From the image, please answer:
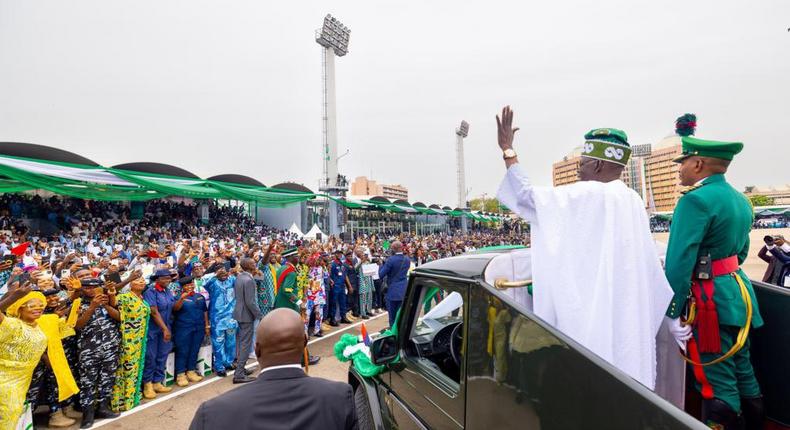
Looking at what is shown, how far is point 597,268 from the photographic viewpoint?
5.71 ft

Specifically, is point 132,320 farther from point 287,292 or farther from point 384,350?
point 384,350

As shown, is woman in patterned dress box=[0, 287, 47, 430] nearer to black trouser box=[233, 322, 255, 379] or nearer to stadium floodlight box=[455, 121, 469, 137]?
black trouser box=[233, 322, 255, 379]

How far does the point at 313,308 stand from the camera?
830cm

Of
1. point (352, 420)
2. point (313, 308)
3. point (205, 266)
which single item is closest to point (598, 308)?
point (352, 420)

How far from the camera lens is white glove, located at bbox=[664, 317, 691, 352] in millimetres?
1910

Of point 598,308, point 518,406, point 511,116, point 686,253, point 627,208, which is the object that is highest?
point 511,116

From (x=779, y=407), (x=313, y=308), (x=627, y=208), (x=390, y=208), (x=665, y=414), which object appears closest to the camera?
(x=665, y=414)

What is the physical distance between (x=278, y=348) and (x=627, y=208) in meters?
1.58

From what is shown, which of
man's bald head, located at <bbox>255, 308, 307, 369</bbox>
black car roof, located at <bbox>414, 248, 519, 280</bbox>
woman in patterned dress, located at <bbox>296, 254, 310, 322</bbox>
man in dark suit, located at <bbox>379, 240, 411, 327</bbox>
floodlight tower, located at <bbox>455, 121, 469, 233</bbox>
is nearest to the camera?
man's bald head, located at <bbox>255, 308, 307, 369</bbox>

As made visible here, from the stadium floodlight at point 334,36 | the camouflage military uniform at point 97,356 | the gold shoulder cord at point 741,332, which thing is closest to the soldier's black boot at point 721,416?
the gold shoulder cord at point 741,332

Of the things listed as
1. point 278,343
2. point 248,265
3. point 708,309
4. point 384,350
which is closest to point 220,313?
point 248,265

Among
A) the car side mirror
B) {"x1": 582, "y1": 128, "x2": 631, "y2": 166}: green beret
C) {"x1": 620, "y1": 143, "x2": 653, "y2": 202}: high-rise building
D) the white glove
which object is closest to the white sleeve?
{"x1": 582, "y1": 128, "x2": 631, "y2": 166}: green beret

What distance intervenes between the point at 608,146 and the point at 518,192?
0.56 m

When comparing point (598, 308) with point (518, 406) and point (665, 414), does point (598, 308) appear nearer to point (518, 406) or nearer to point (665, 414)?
point (518, 406)
